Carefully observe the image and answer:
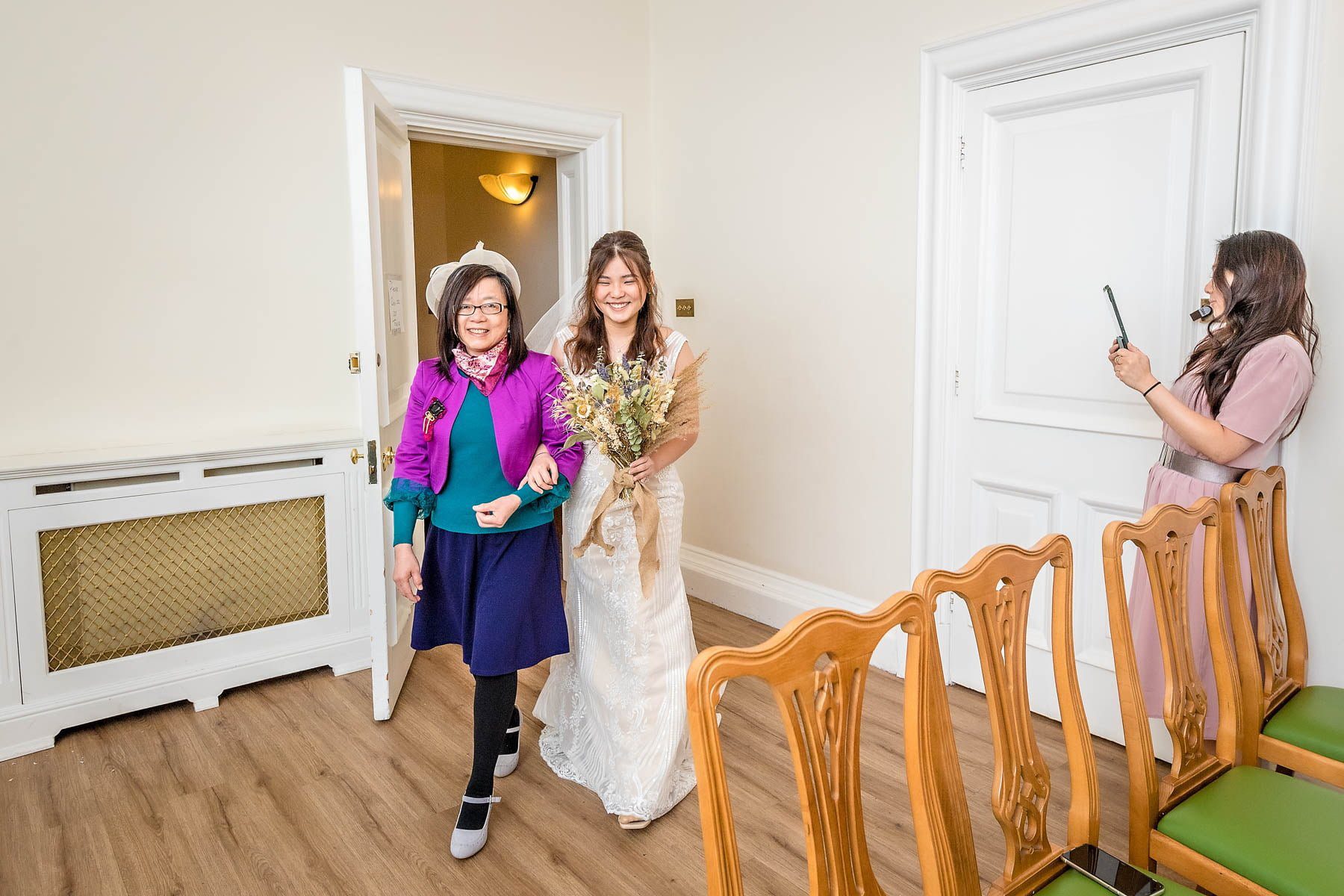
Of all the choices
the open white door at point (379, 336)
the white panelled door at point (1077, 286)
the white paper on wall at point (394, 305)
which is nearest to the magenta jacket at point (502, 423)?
the open white door at point (379, 336)

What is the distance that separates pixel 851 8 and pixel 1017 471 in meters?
1.85

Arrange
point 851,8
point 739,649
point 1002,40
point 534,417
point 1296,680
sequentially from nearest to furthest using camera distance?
point 739,649 < point 1296,680 < point 534,417 < point 1002,40 < point 851,8

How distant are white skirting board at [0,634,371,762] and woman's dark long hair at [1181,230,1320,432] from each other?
309 cm

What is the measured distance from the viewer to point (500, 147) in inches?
159

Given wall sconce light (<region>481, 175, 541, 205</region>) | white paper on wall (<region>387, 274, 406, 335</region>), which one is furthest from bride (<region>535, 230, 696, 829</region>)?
wall sconce light (<region>481, 175, 541, 205</region>)

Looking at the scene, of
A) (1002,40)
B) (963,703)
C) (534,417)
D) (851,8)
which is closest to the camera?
(534,417)

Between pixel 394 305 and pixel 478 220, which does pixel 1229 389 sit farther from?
pixel 478 220

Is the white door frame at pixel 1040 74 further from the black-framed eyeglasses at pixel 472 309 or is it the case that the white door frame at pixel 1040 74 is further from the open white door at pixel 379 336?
the open white door at pixel 379 336

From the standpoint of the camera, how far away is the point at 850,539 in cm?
362

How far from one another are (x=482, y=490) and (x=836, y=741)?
4.58 ft

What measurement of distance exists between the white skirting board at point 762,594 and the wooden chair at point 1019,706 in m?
1.83

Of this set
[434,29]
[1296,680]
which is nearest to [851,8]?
[434,29]

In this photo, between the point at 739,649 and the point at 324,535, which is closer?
the point at 739,649

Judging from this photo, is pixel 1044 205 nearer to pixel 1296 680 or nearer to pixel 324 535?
pixel 1296 680
